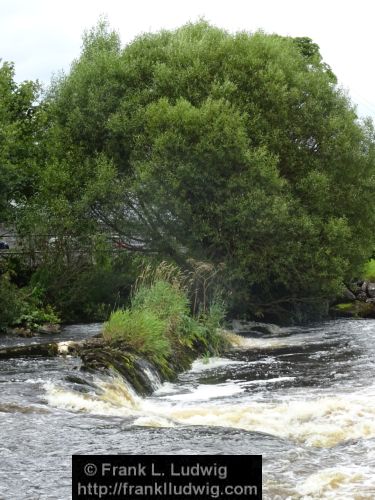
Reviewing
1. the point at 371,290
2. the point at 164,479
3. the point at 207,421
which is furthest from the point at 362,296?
the point at 164,479

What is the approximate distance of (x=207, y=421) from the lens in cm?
1265

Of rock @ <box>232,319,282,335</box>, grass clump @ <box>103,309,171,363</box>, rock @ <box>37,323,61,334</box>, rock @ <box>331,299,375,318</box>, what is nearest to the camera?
grass clump @ <box>103,309,171,363</box>

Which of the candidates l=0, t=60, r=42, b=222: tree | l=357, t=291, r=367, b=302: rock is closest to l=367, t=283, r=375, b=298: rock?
l=357, t=291, r=367, b=302: rock

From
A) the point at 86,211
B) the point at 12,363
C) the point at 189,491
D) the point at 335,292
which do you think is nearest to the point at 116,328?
the point at 12,363

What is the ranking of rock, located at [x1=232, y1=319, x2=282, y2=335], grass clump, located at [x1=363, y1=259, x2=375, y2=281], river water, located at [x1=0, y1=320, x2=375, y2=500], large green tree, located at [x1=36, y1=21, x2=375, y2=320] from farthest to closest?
grass clump, located at [x1=363, y1=259, x2=375, y2=281] → rock, located at [x1=232, y1=319, x2=282, y2=335] → large green tree, located at [x1=36, y1=21, x2=375, y2=320] → river water, located at [x1=0, y1=320, x2=375, y2=500]

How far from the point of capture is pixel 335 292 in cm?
3198

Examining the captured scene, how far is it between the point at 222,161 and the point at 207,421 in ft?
57.6

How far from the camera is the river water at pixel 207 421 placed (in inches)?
368

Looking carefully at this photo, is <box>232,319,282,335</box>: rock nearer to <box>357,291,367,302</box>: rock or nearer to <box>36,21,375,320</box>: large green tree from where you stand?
<box>36,21,375,320</box>: large green tree

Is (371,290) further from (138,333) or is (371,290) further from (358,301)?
(138,333)

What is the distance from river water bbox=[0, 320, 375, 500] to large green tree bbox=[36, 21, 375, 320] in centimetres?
1089

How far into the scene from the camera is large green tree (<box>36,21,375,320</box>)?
2931 centimetres

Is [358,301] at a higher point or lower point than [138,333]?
higher

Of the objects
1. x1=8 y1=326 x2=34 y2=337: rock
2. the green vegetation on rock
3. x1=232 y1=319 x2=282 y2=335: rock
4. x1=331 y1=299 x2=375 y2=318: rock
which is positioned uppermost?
the green vegetation on rock
